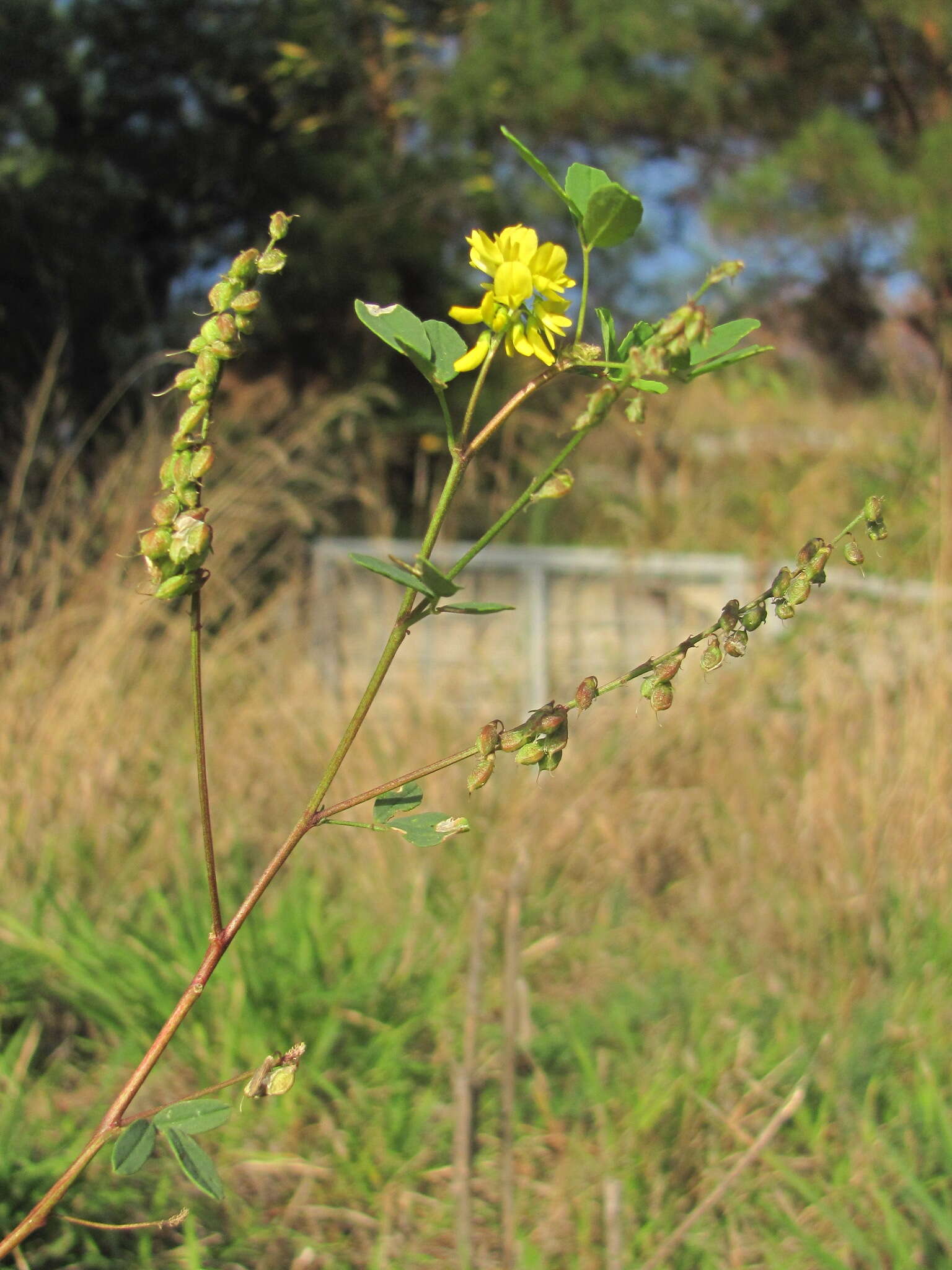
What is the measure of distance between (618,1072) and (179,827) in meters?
0.91

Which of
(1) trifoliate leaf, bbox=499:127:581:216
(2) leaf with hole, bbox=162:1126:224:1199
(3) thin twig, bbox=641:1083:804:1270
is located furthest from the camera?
(3) thin twig, bbox=641:1083:804:1270

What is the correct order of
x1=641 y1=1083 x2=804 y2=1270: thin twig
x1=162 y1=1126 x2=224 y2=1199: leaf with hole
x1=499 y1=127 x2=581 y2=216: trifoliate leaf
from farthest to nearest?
x1=641 y1=1083 x2=804 y2=1270: thin twig
x1=162 y1=1126 x2=224 y2=1199: leaf with hole
x1=499 y1=127 x2=581 y2=216: trifoliate leaf

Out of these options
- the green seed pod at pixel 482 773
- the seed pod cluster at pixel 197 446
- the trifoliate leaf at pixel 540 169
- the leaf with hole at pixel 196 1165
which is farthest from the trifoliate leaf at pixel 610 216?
the leaf with hole at pixel 196 1165

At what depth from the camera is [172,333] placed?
15.7 feet

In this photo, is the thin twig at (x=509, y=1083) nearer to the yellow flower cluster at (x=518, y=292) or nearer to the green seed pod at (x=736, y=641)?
the green seed pod at (x=736, y=641)

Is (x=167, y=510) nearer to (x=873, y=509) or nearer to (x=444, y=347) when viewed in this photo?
(x=444, y=347)

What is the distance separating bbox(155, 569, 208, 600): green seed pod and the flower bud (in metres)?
0.15

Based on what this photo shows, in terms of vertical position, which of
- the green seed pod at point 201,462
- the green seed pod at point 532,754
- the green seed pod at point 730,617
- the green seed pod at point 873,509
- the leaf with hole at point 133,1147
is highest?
the green seed pod at point 201,462

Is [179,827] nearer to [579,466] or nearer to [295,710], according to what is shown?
[295,710]

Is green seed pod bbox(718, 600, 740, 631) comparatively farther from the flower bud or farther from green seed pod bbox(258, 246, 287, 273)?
green seed pod bbox(258, 246, 287, 273)

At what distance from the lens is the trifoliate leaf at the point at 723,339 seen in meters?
0.54

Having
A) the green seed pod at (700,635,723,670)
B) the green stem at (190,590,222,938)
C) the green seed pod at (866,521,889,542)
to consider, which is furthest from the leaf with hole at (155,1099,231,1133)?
the green seed pod at (866,521,889,542)

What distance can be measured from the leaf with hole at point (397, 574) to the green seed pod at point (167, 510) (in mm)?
89

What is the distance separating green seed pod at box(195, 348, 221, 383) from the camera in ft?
1.73
